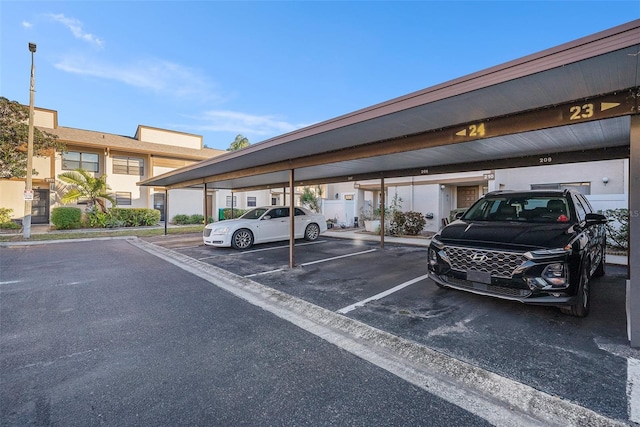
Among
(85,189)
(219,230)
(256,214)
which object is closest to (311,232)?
(256,214)

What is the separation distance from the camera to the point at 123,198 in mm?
19297

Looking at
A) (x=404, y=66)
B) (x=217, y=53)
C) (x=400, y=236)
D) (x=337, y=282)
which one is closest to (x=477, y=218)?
(x=337, y=282)

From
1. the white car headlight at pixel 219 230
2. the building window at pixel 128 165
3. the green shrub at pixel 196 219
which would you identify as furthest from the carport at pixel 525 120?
the building window at pixel 128 165

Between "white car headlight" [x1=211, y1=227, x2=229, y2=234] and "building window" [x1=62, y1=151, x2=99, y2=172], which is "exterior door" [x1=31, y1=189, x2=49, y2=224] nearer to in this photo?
"building window" [x1=62, y1=151, x2=99, y2=172]

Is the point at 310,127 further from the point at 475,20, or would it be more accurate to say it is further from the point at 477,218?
the point at 475,20

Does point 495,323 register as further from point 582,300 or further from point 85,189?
point 85,189

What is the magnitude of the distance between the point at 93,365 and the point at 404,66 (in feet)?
49.9

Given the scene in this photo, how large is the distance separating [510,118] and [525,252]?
1.72 meters

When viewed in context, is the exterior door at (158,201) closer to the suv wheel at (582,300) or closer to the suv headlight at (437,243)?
the suv headlight at (437,243)

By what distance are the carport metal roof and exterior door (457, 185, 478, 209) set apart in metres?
8.89

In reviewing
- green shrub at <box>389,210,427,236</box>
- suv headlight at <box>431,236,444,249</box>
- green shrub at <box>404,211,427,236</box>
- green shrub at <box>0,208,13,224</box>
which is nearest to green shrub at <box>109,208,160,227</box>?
green shrub at <box>0,208,13,224</box>

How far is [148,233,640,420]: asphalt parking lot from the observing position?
2.34m

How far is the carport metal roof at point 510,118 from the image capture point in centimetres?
239

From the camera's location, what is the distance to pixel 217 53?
1380 cm
